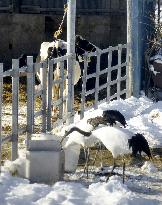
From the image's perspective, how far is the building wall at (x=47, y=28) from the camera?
64.4 feet

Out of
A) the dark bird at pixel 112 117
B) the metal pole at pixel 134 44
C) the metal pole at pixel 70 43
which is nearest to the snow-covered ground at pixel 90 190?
the dark bird at pixel 112 117

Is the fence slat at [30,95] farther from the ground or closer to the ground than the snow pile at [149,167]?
farther from the ground

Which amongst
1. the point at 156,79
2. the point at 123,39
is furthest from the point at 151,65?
the point at 123,39

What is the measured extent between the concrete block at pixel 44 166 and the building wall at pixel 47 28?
40.3 ft

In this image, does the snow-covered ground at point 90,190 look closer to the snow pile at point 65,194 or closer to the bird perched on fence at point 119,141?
the snow pile at point 65,194

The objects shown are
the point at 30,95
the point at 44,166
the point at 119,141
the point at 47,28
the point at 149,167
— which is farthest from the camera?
the point at 47,28

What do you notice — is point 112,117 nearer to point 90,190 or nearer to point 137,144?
point 137,144

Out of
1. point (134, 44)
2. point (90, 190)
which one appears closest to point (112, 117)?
point (90, 190)

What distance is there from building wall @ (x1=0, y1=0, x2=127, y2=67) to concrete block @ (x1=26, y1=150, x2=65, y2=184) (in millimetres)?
12278

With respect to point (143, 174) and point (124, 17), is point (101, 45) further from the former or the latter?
point (143, 174)

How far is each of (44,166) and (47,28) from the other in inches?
498

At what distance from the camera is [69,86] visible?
37.8 feet

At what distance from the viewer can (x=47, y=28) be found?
19875mm

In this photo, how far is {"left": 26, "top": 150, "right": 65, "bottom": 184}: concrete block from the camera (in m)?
7.62
